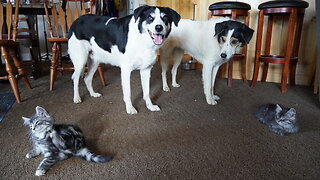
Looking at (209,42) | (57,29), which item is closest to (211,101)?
(209,42)

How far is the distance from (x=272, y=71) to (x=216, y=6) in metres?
1.06

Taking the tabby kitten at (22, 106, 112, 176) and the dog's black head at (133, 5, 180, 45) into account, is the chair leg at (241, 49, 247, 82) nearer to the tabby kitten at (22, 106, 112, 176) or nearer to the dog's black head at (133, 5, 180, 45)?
the dog's black head at (133, 5, 180, 45)

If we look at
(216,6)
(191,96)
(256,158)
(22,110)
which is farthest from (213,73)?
(22,110)

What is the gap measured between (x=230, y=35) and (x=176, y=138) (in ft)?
2.97

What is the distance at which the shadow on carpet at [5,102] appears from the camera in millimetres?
1624

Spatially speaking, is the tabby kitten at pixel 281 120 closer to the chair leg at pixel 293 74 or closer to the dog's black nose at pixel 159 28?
the dog's black nose at pixel 159 28

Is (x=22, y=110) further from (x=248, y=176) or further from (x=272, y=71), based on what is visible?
(x=272, y=71)

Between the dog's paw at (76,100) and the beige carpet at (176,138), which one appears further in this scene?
the dog's paw at (76,100)

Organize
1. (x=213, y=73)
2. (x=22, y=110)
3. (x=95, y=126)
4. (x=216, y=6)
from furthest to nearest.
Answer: (x=216, y=6) → (x=213, y=73) → (x=22, y=110) → (x=95, y=126)

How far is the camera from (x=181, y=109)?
173cm

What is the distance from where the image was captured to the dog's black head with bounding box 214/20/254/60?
1.67 m

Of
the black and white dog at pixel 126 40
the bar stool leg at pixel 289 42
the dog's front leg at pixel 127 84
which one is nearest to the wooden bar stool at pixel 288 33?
the bar stool leg at pixel 289 42

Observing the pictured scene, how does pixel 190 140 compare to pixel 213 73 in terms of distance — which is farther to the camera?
pixel 213 73

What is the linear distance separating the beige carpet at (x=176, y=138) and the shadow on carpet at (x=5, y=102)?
0.05m
